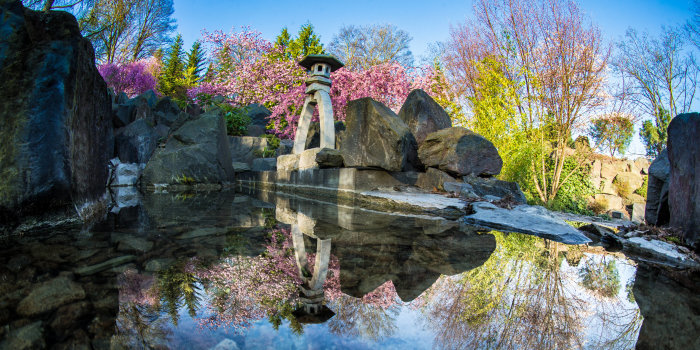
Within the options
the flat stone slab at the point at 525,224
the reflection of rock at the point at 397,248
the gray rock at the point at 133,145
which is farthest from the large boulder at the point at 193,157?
the flat stone slab at the point at 525,224

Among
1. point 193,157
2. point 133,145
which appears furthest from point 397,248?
point 133,145

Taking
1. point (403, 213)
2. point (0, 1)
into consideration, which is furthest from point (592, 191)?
point (0, 1)

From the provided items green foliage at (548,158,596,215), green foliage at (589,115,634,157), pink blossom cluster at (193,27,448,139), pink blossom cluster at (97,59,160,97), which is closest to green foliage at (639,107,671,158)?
green foliage at (589,115,634,157)

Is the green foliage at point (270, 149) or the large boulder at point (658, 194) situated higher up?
the green foliage at point (270, 149)

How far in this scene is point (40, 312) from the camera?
86cm

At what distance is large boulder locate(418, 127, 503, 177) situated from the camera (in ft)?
13.9

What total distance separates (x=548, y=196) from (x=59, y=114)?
889cm

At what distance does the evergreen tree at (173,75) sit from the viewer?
24.5m

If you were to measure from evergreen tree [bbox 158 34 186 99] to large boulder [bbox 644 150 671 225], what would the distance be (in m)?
25.8

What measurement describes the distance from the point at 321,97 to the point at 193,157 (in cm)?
392

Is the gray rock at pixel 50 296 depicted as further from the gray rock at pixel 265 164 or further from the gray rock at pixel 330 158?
the gray rock at pixel 265 164

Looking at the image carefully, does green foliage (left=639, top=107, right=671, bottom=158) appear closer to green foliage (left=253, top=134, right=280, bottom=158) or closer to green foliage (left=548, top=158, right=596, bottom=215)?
green foliage (left=548, top=158, right=596, bottom=215)

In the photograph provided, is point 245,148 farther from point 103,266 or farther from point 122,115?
point 103,266

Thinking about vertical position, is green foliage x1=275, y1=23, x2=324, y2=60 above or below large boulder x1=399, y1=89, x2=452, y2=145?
above
